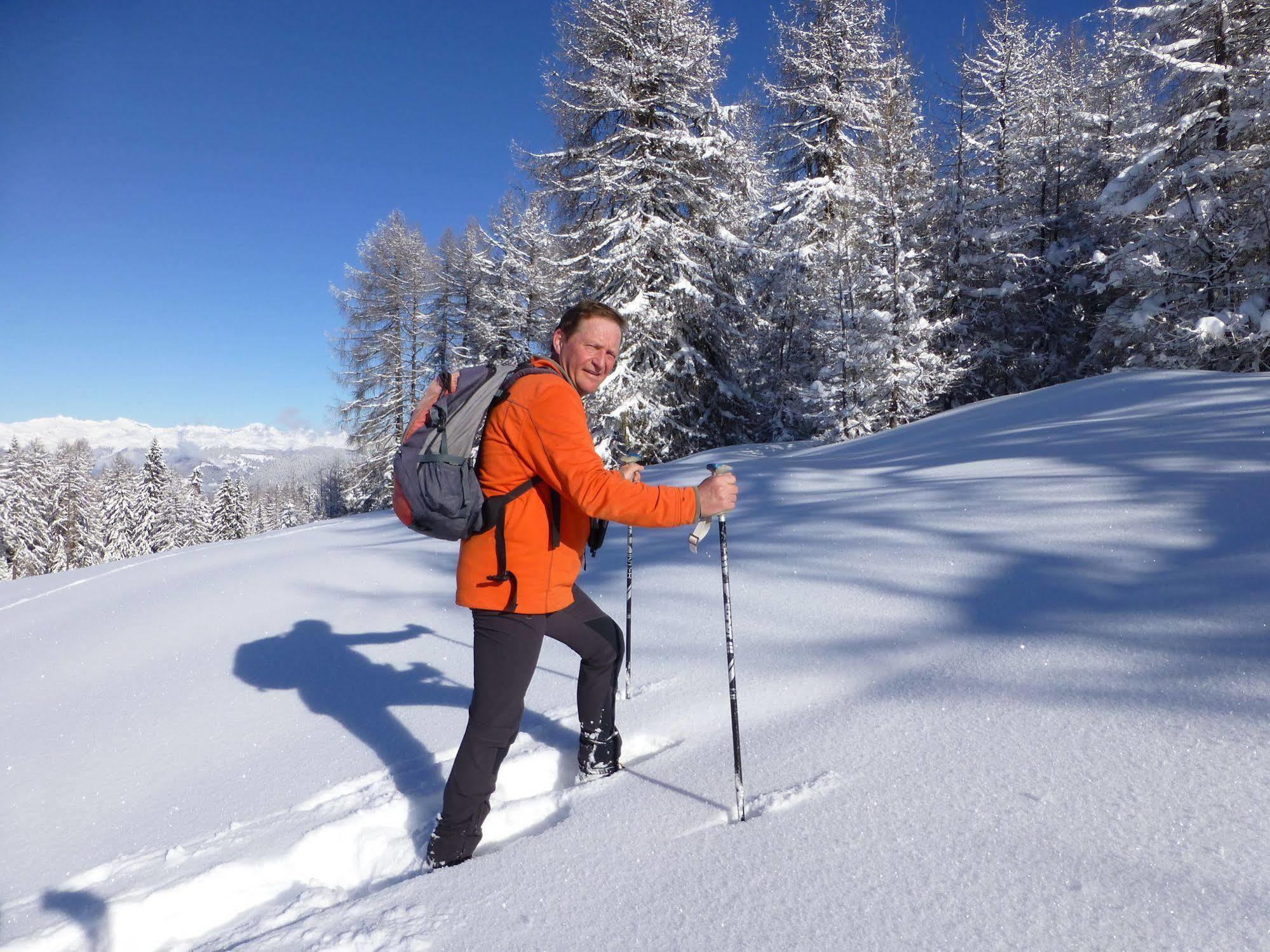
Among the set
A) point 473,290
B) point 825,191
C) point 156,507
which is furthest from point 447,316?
point 156,507

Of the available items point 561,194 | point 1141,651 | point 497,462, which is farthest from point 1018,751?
point 561,194

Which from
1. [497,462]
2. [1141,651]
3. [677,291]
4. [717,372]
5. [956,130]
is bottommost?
[1141,651]

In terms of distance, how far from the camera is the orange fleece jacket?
187 cm

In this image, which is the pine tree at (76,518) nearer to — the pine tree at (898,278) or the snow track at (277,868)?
the pine tree at (898,278)

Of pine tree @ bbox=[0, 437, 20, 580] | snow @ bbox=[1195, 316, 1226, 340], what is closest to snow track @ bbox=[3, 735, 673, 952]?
snow @ bbox=[1195, 316, 1226, 340]

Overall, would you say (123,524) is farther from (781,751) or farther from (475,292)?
(781,751)

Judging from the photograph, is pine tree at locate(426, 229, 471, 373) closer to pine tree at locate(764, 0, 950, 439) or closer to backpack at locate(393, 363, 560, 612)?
pine tree at locate(764, 0, 950, 439)

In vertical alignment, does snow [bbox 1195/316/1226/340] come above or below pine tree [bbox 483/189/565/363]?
below

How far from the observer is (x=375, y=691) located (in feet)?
11.5

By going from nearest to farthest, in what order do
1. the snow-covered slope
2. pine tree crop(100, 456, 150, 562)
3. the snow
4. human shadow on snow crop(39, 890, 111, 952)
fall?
the snow-covered slope
human shadow on snow crop(39, 890, 111, 952)
the snow
pine tree crop(100, 456, 150, 562)

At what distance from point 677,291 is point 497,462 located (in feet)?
38.8

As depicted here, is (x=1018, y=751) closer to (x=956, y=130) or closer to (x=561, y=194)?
(x=561, y=194)

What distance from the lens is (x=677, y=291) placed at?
1311cm

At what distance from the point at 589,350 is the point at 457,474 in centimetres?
63
